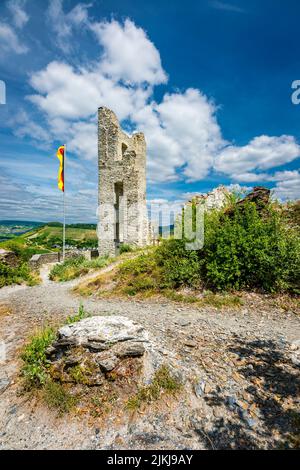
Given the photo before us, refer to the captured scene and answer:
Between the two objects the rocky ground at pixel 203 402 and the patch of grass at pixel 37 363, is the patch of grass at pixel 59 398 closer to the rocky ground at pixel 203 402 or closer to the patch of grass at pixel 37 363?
the rocky ground at pixel 203 402

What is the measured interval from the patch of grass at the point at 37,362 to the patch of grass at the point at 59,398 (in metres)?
0.23

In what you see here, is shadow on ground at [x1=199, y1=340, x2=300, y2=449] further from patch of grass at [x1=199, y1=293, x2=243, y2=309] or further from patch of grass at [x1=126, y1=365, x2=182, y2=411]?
patch of grass at [x1=199, y1=293, x2=243, y2=309]

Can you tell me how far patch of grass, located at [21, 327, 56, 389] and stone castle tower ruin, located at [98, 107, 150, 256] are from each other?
567 inches

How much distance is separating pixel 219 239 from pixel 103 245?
1287 centimetres

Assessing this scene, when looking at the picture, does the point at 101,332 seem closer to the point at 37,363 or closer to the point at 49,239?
the point at 37,363

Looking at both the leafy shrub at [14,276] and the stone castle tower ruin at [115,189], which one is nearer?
the leafy shrub at [14,276]

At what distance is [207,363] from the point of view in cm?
432

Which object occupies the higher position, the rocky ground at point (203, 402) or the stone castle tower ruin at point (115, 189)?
the stone castle tower ruin at point (115, 189)

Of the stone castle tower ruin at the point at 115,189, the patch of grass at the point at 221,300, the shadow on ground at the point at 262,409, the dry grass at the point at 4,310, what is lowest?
the dry grass at the point at 4,310

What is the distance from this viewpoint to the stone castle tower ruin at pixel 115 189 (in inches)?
748

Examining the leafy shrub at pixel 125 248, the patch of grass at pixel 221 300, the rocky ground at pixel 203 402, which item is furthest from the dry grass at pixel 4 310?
the leafy shrub at pixel 125 248

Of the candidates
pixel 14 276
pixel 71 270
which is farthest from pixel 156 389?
pixel 14 276

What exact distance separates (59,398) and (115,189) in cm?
1744

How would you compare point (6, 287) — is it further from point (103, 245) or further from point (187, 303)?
point (187, 303)
